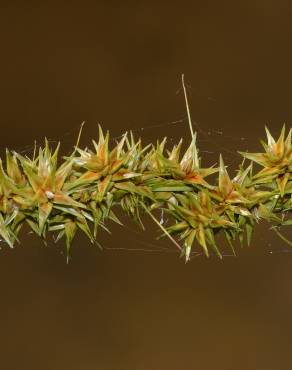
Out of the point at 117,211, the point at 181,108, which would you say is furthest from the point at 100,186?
the point at 181,108

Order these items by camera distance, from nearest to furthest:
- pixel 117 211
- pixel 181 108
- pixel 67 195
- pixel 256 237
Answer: pixel 67 195, pixel 117 211, pixel 256 237, pixel 181 108

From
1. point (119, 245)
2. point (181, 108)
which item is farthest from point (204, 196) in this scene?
point (181, 108)

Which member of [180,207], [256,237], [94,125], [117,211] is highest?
[94,125]

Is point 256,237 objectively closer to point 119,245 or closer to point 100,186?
point 119,245

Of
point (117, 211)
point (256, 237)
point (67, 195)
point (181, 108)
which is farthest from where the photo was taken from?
point (181, 108)

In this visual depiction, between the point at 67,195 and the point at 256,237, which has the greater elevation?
the point at 67,195

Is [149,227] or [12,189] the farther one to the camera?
[149,227]

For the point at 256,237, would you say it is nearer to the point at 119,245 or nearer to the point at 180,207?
the point at 119,245
